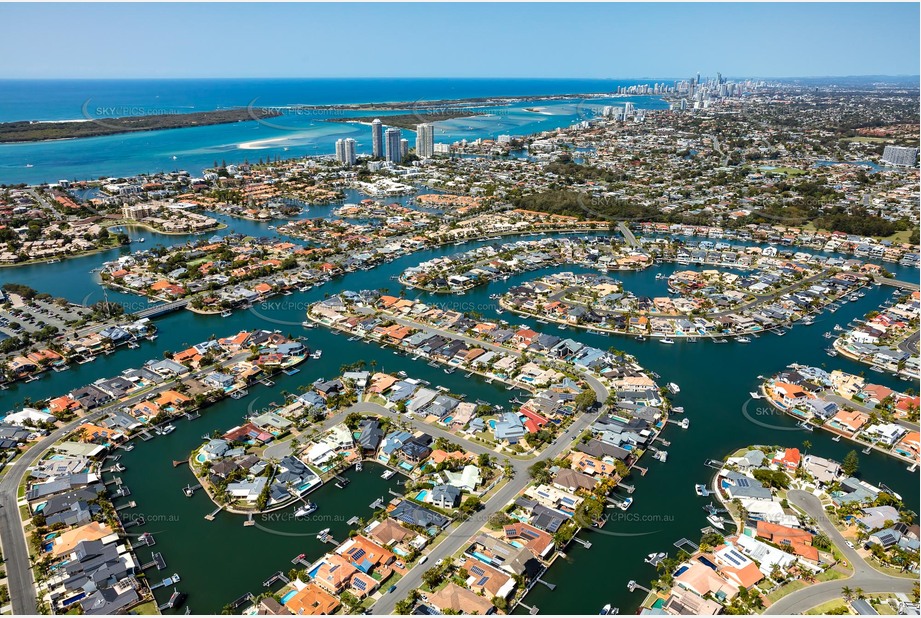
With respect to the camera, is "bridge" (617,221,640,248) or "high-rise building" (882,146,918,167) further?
"high-rise building" (882,146,918,167)

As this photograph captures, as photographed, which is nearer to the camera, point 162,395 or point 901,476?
point 901,476

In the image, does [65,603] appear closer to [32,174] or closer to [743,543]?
[743,543]

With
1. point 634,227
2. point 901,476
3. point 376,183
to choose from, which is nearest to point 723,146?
point 634,227

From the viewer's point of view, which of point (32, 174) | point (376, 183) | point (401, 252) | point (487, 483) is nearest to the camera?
point (487, 483)

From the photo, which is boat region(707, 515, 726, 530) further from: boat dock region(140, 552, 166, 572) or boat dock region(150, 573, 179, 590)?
boat dock region(140, 552, 166, 572)

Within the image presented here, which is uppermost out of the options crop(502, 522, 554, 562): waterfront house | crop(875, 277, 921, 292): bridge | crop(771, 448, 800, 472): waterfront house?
crop(875, 277, 921, 292): bridge

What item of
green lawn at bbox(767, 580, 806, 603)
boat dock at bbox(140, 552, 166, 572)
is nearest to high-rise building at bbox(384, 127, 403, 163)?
boat dock at bbox(140, 552, 166, 572)
